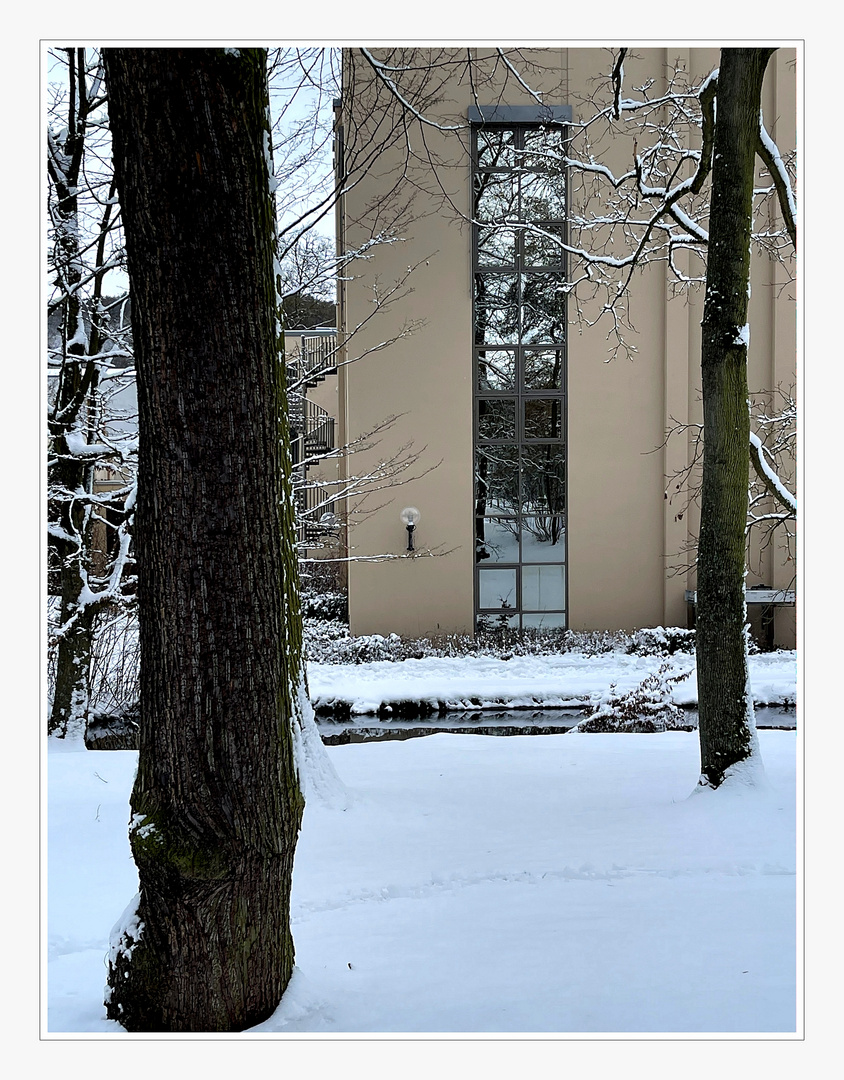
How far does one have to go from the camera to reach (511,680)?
963 cm

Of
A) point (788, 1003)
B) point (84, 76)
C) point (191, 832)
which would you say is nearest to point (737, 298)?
point (788, 1003)

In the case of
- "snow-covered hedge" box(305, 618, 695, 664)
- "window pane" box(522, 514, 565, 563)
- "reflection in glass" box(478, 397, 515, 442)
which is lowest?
"snow-covered hedge" box(305, 618, 695, 664)

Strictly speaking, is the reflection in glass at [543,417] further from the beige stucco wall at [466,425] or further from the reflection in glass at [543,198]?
the reflection in glass at [543,198]

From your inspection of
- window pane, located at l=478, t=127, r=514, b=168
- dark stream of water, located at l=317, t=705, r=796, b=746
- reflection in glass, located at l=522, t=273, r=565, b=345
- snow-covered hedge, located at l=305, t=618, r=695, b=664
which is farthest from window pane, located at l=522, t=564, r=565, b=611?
window pane, located at l=478, t=127, r=514, b=168

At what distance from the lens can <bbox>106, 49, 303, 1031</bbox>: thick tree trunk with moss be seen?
1908 millimetres

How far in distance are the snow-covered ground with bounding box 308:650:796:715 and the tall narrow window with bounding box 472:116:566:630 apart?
1.14 m

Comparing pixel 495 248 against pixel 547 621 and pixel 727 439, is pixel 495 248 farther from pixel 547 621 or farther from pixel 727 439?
pixel 727 439

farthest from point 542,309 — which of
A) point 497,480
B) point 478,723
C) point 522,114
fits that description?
point 478,723

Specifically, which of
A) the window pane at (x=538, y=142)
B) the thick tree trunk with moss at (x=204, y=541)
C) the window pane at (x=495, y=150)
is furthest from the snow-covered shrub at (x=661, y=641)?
the thick tree trunk with moss at (x=204, y=541)

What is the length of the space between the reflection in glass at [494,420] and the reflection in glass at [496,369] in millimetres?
183

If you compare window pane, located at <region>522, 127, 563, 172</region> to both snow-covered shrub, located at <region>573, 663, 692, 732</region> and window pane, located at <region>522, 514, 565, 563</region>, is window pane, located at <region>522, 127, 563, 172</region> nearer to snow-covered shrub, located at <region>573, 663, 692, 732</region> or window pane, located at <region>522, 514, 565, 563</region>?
window pane, located at <region>522, 514, 565, 563</region>
